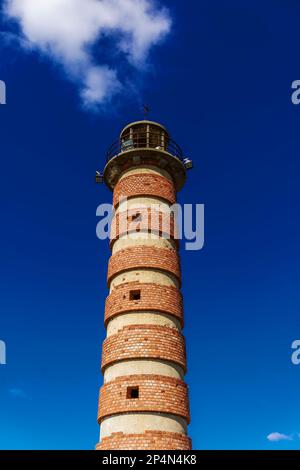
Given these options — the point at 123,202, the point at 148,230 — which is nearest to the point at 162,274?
the point at 148,230

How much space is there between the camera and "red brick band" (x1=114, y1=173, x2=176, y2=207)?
19625mm

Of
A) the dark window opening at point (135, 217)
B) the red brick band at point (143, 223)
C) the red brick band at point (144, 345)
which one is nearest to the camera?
the red brick band at point (144, 345)

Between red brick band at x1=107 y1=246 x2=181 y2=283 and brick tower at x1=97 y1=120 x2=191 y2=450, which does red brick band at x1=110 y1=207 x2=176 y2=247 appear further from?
red brick band at x1=107 y1=246 x2=181 y2=283

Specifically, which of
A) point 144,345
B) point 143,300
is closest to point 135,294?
point 143,300

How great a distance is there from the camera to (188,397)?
53.1 feet

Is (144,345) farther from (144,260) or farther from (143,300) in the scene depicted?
(144,260)

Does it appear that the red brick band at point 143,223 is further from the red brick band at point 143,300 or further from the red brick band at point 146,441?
the red brick band at point 146,441

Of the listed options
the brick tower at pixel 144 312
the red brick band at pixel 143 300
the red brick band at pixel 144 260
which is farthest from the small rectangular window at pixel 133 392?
the red brick band at pixel 144 260

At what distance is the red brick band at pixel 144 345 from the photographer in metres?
15.7

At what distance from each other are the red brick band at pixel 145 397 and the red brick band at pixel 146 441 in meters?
0.71

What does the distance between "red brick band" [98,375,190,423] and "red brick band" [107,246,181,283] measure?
439cm

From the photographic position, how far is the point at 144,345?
51.8ft

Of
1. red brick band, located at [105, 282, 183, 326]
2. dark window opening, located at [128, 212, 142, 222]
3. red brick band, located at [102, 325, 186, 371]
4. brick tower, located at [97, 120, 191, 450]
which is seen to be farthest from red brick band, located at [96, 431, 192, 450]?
dark window opening, located at [128, 212, 142, 222]
